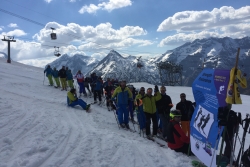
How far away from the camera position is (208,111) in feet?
A: 17.2

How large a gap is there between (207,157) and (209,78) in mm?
1825

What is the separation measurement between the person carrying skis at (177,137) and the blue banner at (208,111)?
0.88 metres

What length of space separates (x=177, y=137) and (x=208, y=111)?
1.95m

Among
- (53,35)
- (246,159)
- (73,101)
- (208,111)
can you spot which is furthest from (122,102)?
(53,35)

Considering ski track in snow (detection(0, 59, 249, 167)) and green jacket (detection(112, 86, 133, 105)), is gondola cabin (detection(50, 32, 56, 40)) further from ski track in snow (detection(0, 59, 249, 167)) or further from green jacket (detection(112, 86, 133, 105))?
ski track in snow (detection(0, 59, 249, 167))

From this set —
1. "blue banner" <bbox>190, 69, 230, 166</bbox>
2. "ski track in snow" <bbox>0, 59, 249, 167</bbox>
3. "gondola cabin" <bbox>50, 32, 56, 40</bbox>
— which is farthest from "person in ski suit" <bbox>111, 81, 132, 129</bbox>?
"gondola cabin" <bbox>50, 32, 56, 40</bbox>

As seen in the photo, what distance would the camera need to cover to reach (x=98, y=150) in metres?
6.12

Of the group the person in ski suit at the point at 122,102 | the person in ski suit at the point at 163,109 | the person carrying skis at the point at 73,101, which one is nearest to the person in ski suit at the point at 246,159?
the person in ski suit at the point at 163,109

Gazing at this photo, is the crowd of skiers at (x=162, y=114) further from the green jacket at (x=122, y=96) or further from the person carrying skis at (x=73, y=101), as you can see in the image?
the person carrying skis at (x=73, y=101)

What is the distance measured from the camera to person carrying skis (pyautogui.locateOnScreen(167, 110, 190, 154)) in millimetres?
6793

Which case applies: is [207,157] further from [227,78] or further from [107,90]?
[107,90]

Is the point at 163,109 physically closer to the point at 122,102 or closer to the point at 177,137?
the point at 122,102

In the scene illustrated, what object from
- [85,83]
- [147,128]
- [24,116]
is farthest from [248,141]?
[85,83]

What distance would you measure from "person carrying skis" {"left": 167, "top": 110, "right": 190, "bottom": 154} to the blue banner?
877 millimetres
